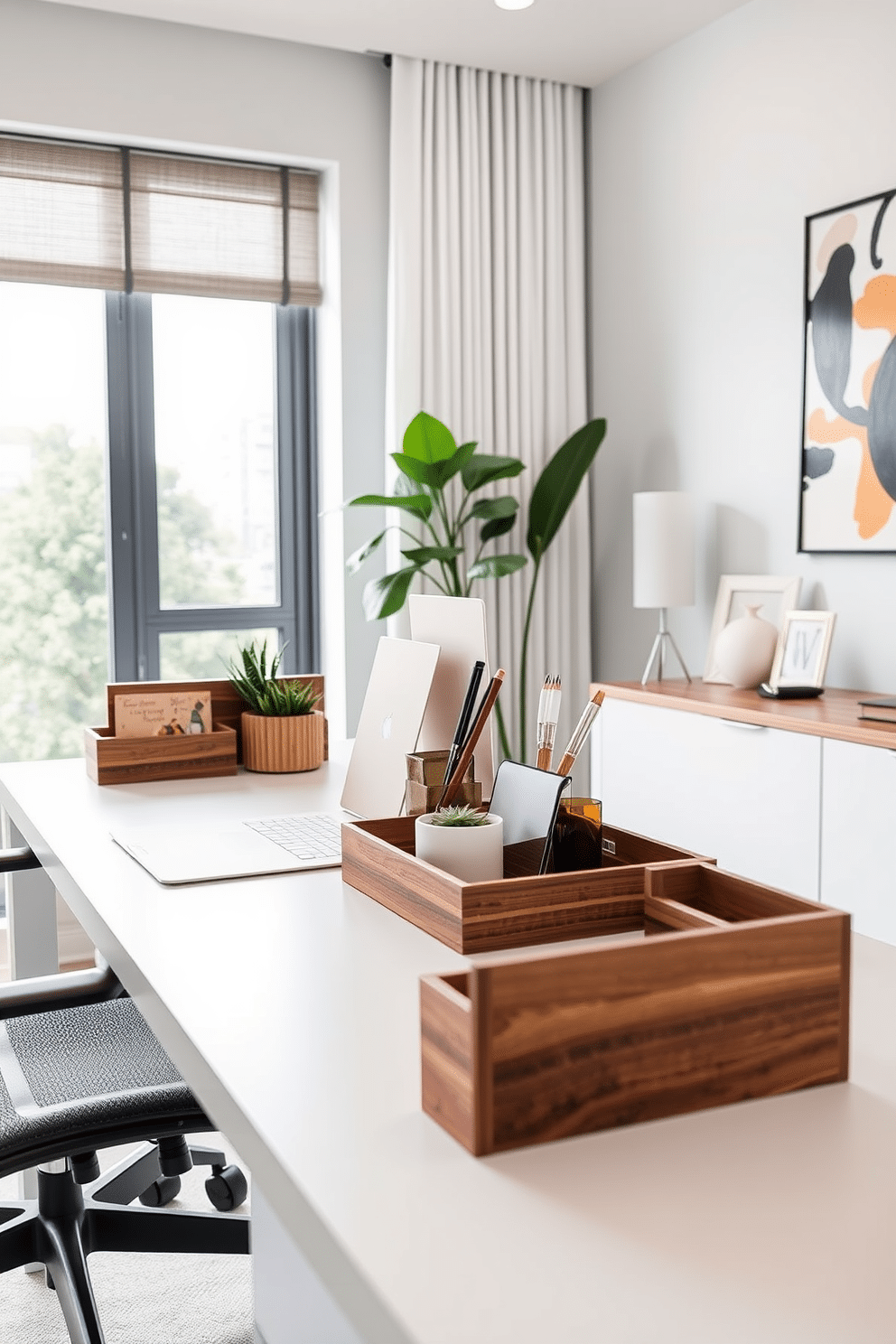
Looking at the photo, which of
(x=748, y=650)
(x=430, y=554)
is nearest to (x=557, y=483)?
(x=430, y=554)

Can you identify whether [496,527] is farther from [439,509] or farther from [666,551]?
[666,551]

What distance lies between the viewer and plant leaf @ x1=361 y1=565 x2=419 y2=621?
3848mm

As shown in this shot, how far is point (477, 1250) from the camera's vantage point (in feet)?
2.18

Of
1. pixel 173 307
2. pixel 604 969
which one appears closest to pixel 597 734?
pixel 173 307

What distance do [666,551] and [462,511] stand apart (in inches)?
30.1

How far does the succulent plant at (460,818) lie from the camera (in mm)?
1286

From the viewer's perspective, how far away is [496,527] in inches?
159

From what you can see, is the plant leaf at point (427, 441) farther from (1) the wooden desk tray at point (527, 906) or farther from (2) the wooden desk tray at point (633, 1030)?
(2) the wooden desk tray at point (633, 1030)

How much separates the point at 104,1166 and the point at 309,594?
229 centimetres

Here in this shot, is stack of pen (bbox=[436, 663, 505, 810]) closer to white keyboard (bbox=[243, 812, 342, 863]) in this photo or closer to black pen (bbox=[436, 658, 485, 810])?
black pen (bbox=[436, 658, 485, 810])

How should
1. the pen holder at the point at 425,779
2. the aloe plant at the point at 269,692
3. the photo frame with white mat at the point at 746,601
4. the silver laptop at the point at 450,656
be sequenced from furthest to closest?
1. the photo frame with white mat at the point at 746,601
2. the aloe plant at the point at 269,692
3. the silver laptop at the point at 450,656
4. the pen holder at the point at 425,779

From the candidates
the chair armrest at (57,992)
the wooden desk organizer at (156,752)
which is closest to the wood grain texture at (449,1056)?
the chair armrest at (57,992)

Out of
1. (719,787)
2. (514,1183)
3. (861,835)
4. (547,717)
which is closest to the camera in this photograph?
(514,1183)

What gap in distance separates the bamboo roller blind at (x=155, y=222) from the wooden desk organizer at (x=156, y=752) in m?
2.07
